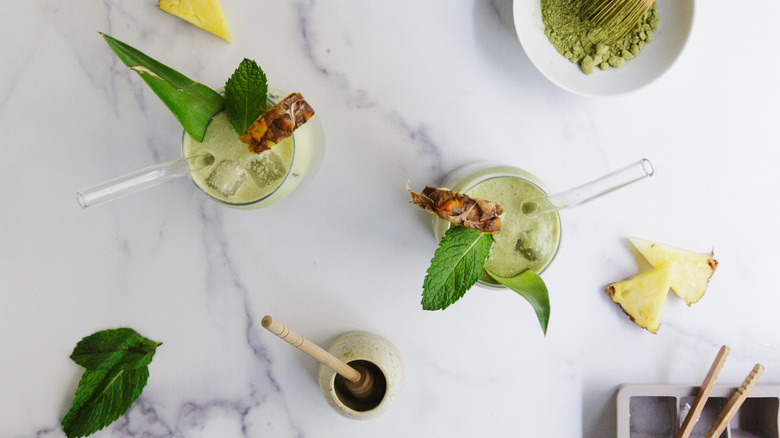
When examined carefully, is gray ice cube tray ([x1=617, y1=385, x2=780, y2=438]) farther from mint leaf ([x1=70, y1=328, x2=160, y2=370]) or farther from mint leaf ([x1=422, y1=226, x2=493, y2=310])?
mint leaf ([x1=70, y1=328, x2=160, y2=370])

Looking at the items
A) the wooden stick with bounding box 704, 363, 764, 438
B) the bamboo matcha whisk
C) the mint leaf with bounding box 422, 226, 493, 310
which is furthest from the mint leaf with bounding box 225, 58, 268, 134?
the wooden stick with bounding box 704, 363, 764, 438

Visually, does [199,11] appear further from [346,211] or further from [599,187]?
[599,187]

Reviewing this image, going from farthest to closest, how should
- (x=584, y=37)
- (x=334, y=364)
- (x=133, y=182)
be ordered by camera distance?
(x=584, y=37), (x=334, y=364), (x=133, y=182)

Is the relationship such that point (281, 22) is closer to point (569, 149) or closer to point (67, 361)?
point (569, 149)

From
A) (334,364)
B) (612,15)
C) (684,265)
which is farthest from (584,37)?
(334,364)

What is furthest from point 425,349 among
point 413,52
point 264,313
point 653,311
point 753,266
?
point 753,266

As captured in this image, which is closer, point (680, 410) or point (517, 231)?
point (517, 231)

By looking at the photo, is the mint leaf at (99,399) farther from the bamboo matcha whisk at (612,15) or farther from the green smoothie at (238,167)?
the bamboo matcha whisk at (612,15)

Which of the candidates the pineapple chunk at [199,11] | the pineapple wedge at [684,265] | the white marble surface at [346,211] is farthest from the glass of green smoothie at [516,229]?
the pineapple chunk at [199,11]
